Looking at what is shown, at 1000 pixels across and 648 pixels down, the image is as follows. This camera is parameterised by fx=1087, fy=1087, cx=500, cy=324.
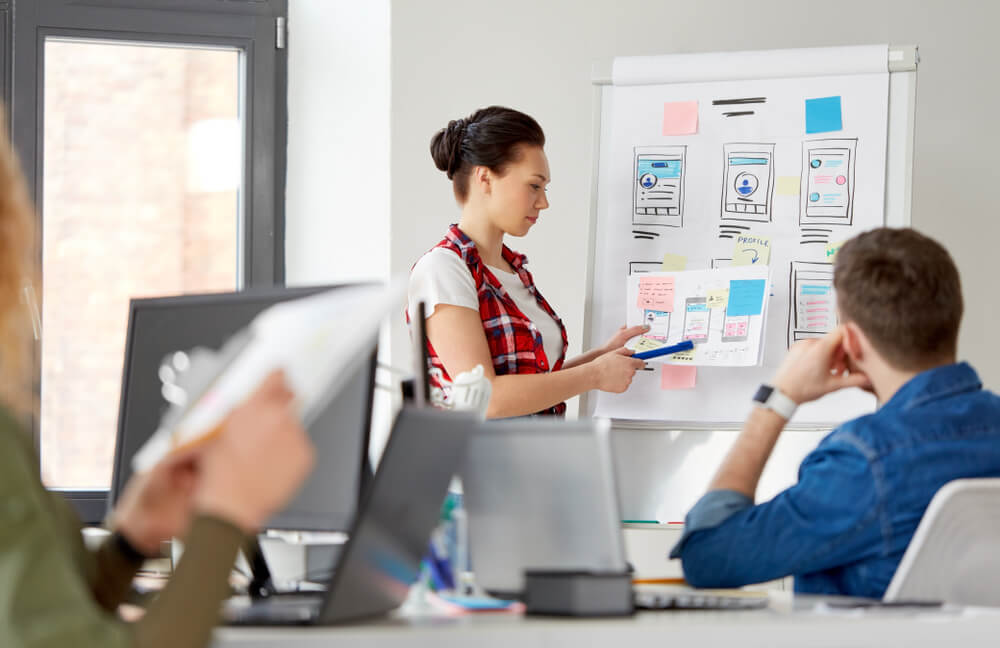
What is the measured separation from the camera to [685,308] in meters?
2.92

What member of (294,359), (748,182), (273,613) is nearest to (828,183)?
(748,182)

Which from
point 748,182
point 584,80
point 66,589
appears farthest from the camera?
point 584,80

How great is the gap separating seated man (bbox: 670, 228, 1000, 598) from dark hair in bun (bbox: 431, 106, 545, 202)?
127cm

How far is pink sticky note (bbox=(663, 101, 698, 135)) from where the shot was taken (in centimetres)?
302

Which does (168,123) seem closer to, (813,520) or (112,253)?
(112,253)

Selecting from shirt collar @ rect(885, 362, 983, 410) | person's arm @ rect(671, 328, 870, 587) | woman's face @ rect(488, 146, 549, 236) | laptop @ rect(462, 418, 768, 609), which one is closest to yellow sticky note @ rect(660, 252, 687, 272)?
woman's face @ rect(488, 146, 549, 236)

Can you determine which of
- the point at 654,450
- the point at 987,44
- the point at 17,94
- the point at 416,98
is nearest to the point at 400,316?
the point at 416,98

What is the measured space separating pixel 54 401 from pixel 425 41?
1676mm

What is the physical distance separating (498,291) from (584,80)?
1.11 m

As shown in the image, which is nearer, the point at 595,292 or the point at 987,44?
the point at 595,292

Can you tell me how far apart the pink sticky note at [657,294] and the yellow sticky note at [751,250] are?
0.19m

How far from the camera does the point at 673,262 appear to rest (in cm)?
298

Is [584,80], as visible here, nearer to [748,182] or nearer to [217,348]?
[748,182]

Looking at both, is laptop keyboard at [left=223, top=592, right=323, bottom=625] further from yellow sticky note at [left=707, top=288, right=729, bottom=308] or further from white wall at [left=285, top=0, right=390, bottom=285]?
white wall at [left=285, top=0, right=390, bottom=285]
